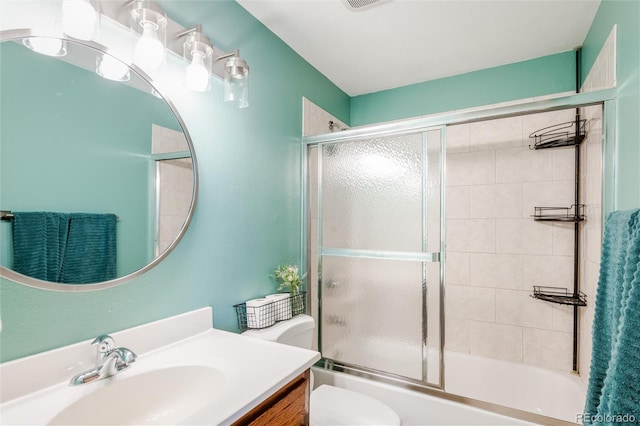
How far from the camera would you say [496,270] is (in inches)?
91.9

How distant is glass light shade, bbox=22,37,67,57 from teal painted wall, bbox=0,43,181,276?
18 mm

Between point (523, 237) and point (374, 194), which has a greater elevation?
point (374, 194)

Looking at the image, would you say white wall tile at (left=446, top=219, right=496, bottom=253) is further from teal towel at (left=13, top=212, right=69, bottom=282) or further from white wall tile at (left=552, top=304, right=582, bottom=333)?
teal towel at (left=13, top=212, right=69, bottom=282)

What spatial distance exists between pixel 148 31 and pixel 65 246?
761mm

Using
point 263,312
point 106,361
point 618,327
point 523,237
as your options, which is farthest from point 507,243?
point 106,361

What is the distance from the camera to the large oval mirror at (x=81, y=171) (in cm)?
84

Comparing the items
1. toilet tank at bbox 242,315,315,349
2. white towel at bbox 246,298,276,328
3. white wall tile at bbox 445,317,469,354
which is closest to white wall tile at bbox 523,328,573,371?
white wall tile at bbox 445,317,469,354

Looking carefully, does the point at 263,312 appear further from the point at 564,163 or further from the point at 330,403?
the point at 564,163

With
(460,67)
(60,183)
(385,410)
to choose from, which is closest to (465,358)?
(385,410)

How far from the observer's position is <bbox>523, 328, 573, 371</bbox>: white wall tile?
211 cm

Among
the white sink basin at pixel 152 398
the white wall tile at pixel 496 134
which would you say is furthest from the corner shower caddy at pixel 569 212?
the white sink basin at pixel 152 398

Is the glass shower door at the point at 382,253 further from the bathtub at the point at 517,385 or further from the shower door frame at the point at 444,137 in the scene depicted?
the bathtub at the point at 517,385

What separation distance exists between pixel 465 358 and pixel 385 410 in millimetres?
1230

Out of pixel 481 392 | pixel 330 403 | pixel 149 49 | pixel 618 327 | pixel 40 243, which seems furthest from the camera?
pixel 481 392
